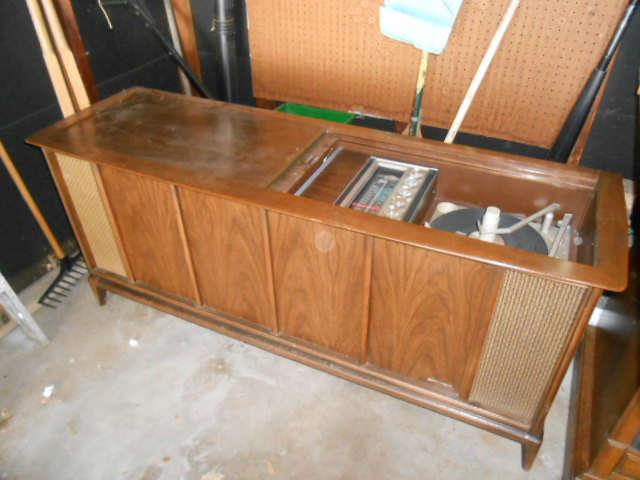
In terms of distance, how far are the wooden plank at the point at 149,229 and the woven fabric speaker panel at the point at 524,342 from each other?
101cm

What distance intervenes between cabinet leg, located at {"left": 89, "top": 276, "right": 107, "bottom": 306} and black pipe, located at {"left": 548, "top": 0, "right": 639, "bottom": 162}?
1.88m

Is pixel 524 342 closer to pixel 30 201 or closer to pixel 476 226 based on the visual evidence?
pixel 476 226

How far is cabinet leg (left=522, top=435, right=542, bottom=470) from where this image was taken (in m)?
1.39

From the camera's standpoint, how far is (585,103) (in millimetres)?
1708

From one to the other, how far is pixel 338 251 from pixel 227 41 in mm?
1295

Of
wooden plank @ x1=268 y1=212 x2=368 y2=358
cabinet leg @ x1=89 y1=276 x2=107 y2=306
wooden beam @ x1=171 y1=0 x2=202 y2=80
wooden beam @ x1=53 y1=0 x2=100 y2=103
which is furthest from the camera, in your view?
wooden beam @ x1=171 y1=0 x2=202 y2=80

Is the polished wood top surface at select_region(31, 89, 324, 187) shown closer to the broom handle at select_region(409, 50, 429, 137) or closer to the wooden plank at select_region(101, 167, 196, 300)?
the wooden plank at select_region(101, 167, 196, 300)

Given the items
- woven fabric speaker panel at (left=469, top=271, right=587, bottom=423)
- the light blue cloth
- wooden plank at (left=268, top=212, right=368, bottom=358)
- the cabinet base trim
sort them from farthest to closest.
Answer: the light blue cloth, the cabinet base trim, wooden plank at (left=268, top=212, right=368, bottom=358), woven fabric speaker panel at (left=469, top=271, right=587, bottom=423)

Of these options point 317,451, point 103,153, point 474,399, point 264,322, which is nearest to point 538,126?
point 474,399

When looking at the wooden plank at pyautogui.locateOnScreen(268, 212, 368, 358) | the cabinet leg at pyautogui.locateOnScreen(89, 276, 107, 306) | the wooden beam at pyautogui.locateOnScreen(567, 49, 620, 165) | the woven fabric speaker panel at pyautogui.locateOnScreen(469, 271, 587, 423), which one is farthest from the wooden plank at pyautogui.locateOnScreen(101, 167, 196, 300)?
the wooden beam at pyautogui.locateOnScreen(567, 49, 620, 165)

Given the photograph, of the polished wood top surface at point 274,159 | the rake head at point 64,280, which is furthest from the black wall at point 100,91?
the polished wood top surface at point 274,159

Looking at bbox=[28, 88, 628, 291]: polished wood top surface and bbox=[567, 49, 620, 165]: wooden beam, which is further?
bbox=[567, 49, 620, 165]: wooden beam

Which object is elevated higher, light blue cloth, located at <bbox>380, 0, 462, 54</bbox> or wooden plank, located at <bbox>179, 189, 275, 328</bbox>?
light blue cloth, located at <bbox>380, 0, 462, 54</bbox>

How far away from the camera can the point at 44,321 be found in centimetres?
197
